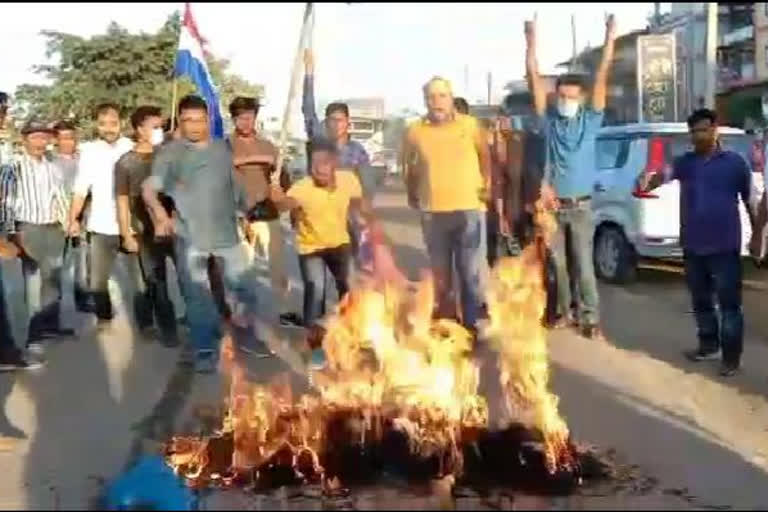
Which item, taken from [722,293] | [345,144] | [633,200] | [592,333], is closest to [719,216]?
[722,293]

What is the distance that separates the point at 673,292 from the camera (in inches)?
467

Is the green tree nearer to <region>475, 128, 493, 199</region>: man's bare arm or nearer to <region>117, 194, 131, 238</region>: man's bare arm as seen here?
<region>117, 194, 131, 238</region>: man's bare arm

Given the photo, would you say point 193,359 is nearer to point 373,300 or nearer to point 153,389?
point 153,389

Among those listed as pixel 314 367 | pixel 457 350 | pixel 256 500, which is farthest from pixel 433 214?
pixel 256 500

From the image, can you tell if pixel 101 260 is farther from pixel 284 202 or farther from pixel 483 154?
pixel 483 154

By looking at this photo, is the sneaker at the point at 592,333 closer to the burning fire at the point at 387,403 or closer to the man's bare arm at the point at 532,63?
the man's bare arm at the point at 532,63

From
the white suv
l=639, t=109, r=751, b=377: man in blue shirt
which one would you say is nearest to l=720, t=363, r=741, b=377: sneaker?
l=639, t=109, r=751, b=377: man in blue shirt

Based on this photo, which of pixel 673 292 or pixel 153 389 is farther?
pixel 673 292

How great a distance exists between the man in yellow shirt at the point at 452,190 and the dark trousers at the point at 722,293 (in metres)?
1.41

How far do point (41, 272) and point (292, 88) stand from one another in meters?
2.73

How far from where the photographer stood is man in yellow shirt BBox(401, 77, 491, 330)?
7.84 metres

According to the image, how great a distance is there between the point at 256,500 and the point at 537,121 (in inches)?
221

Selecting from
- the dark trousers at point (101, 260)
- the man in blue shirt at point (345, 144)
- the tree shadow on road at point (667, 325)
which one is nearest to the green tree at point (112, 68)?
the dark trousers at point (101, 260)

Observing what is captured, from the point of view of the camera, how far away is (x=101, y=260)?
9.55 meters
